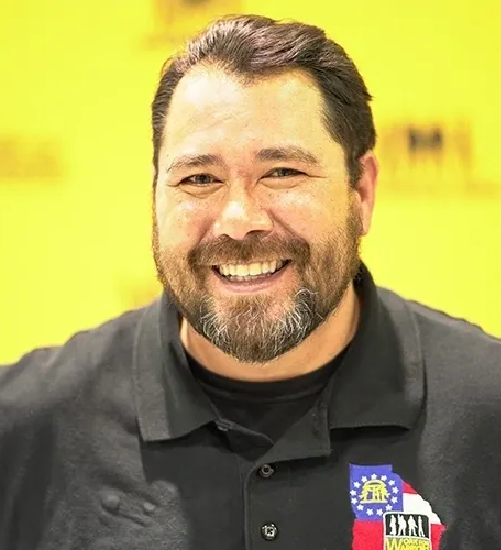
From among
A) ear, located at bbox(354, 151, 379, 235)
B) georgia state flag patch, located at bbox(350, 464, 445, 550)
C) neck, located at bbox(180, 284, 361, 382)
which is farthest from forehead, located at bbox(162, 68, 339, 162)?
georgia state flag patch, located at bbox(350, 464, 445, 550)

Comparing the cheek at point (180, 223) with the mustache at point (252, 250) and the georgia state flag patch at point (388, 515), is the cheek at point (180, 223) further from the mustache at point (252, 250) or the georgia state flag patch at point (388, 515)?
the georgia state flag patch at point (388, 515)

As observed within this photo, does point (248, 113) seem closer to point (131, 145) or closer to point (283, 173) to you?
point (283, 173)

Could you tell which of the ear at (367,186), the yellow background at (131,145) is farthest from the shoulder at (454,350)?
the yellow background at (131,145)

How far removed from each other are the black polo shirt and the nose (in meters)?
0.25

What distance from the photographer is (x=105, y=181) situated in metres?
1.95

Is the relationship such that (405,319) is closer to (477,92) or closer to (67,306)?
(477,92)

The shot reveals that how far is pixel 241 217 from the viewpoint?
45.3 inches

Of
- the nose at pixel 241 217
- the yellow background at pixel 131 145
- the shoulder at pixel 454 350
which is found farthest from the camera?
the yellow background at pixel 131 145

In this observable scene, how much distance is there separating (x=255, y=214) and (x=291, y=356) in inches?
9.6

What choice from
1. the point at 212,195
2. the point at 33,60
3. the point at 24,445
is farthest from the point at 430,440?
the point at 33,60

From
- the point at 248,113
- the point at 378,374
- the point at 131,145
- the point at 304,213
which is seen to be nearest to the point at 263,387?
the point at 378,374

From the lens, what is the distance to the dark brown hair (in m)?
1.20

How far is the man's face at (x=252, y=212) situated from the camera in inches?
46.2

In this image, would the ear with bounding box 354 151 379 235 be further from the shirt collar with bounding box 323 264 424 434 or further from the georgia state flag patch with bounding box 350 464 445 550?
the georgia state flag patch with bounding box 350 464 445 550
